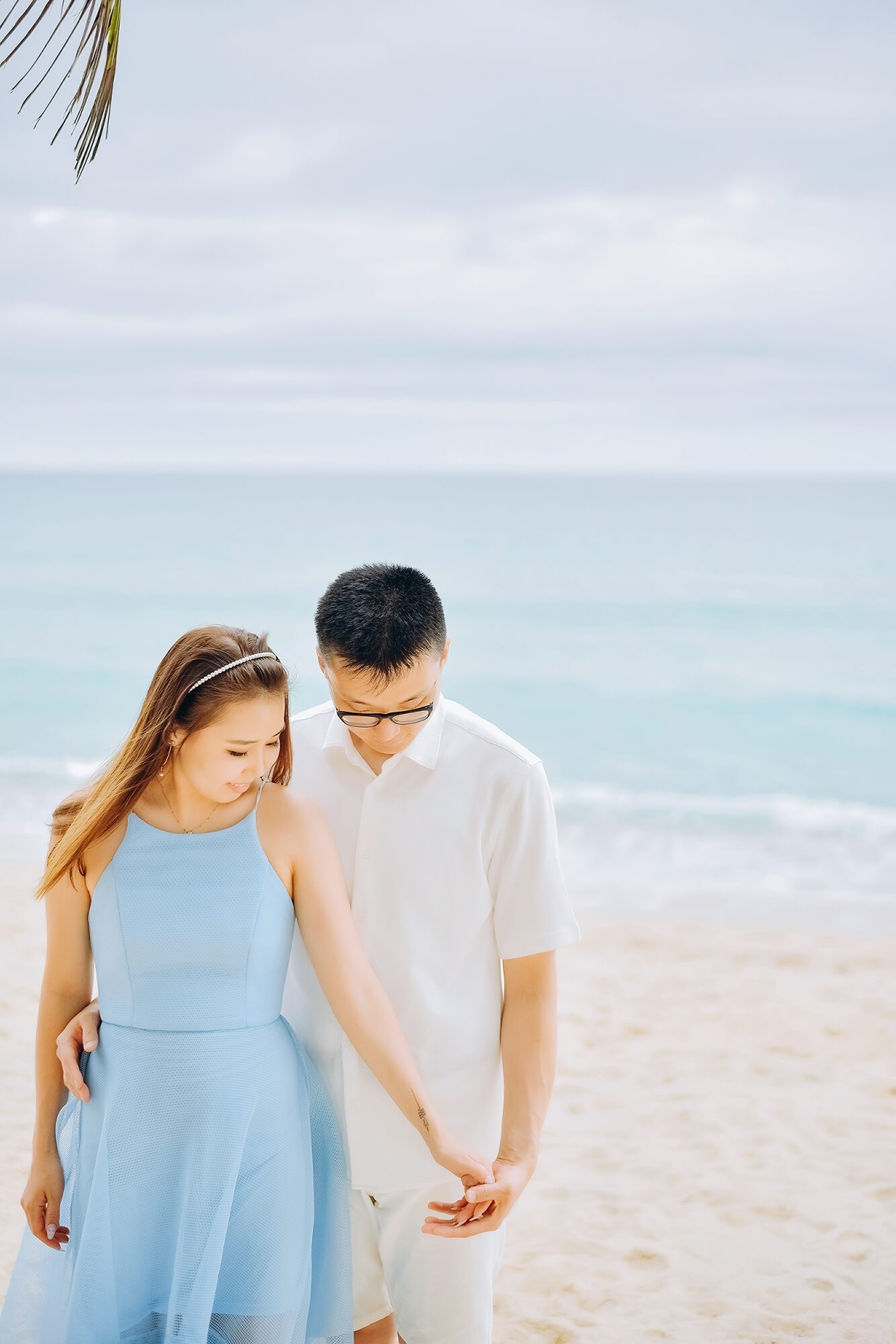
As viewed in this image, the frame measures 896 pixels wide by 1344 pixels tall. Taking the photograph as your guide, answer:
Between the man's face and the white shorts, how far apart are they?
0.80 meters

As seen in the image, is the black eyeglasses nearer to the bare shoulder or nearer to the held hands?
the bare shoulder

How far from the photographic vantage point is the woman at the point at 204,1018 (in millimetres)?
1983

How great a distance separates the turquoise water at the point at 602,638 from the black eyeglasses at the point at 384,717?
6697 millimetres

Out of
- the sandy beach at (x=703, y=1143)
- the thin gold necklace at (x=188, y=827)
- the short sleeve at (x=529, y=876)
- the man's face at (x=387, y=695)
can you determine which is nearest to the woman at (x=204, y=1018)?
the thin gold necklace at (x=188, y=827)

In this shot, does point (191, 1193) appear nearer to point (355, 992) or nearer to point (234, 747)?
point (355, 992)

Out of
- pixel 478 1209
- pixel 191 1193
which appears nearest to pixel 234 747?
pixel 191 1193

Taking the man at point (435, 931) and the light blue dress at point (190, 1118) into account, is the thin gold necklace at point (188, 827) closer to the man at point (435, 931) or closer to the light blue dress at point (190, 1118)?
the light blue dress at point (190, 1118)

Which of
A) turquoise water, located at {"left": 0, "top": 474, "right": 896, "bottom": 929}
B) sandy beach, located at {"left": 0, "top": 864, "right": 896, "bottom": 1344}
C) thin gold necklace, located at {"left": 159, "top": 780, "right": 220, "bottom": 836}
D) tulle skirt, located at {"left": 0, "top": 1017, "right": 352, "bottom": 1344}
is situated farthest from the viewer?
turquoise water, located at {"left": 0, "top": 474, "right": 896, "bottom": 929}

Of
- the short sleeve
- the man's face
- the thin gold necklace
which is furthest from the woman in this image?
the short sleeve

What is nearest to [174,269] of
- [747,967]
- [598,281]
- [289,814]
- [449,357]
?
[449,357]

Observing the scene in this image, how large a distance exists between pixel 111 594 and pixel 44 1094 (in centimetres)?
2637

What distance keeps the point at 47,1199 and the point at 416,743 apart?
1074mm

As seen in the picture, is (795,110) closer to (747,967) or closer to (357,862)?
(747,967)

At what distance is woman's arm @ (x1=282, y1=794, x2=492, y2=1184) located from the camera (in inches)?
77.9
